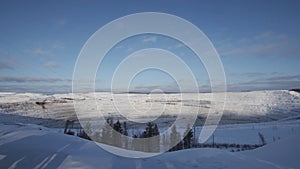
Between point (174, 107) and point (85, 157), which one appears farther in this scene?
point (174, 107)

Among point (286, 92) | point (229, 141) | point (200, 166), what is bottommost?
point (229, 141)

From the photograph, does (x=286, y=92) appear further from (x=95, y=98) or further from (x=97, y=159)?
(x=97, y=159)

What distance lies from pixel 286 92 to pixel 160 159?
147 meters

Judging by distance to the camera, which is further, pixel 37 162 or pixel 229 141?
pixel 229 141

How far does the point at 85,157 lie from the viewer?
5863mm

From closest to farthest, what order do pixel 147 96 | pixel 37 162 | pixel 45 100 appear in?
pixel 37 162 < pixel 45 100 < pixel 147 96

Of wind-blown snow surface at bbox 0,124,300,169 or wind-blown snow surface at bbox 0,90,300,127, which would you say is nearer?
wind-blown snow surface at bbox 0,124,300,169

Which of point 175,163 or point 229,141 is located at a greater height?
point 175,163

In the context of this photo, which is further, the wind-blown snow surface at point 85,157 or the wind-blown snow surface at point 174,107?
the wind-blown snow surface at point 174,107

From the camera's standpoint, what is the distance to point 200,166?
588 cm

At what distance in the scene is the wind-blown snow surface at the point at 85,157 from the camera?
17.8 ft

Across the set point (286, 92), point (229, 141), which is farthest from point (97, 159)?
point (286, 92)

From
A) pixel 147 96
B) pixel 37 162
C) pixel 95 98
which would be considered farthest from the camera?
pixel 147 96

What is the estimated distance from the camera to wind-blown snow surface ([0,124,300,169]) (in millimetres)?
5426
